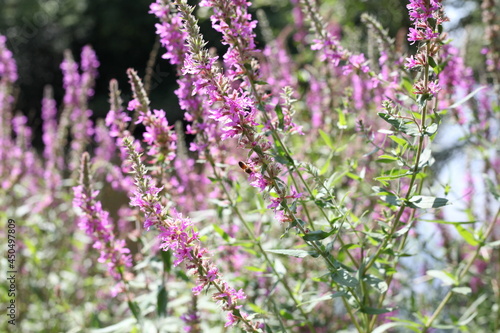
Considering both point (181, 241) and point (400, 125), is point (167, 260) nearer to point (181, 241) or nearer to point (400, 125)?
point (181, 241)

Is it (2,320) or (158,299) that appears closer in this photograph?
(158,299)

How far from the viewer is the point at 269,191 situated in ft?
4.88

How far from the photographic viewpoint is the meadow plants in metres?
1.54

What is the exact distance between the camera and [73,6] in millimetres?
17281

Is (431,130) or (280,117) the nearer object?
(431,130)

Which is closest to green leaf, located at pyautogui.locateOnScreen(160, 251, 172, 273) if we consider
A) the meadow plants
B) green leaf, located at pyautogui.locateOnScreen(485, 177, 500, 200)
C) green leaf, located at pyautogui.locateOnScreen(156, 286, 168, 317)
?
the meadow plants

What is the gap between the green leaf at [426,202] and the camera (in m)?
1.53

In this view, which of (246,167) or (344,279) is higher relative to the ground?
(246,167)

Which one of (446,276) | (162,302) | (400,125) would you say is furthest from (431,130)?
(162,302)

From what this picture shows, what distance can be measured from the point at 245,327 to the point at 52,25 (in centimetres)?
1847

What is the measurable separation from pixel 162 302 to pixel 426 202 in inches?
49.8

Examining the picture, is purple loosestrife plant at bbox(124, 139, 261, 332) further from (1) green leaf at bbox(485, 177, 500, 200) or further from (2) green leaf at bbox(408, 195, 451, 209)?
(1) green leaf at bbox(485, 177, 500, 200)

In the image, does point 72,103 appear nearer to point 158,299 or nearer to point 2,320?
point 2,320

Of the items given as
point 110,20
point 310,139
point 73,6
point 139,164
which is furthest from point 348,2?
point 73,6
